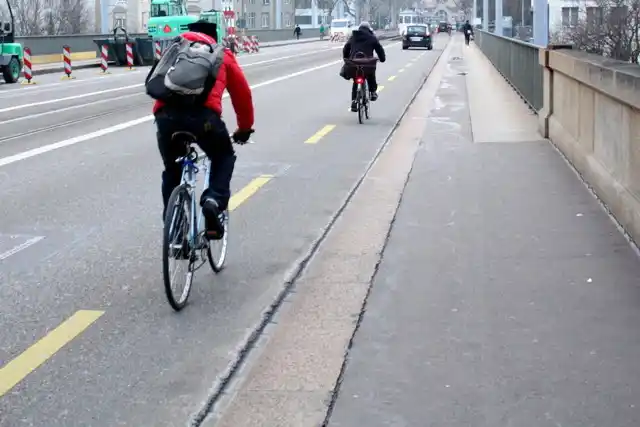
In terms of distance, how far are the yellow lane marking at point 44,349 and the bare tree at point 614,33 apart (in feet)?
110

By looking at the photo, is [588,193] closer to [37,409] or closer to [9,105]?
[37,409]

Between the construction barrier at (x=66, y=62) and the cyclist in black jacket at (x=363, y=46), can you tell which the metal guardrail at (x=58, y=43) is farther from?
the cyclist in black jacket at (x=363, y=46)

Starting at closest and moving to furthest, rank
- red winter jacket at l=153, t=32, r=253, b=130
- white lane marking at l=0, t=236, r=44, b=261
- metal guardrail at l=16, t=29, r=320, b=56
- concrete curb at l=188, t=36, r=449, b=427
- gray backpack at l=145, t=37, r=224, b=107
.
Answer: concrete curb at l=188, t=36, r=449, b=427, gray backpack at l=145, t=37, r=224, b=107, red winter jacket at l=153, t=32, r=253, b=130, white lane marking at l=0, t=236, r=44, b=261, metal guardrail at l=16, t=29, r=320, b=56

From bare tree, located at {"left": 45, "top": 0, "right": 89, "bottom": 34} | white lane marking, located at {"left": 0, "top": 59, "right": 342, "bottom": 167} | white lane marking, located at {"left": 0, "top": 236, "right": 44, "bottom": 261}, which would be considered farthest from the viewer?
bare tree, located at {"left": 45, "top": 0, "right": 89, "bottom": 34}

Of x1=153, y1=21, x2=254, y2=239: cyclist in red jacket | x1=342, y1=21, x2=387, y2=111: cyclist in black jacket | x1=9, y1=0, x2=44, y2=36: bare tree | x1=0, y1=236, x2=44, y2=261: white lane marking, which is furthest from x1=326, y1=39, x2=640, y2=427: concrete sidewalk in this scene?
x1=9, y1=0, x2=44, y2=36: bare tree

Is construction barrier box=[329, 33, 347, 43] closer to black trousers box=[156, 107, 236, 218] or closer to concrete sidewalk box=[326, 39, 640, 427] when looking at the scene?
concrete sidewalk box=[326, 39, 640, 427]

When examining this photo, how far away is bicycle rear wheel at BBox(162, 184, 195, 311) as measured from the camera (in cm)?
625

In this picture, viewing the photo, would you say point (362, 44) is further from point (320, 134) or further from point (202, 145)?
point (202, 145)

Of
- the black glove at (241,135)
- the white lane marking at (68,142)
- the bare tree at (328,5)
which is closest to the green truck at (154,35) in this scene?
the white lane marking at (68,142)

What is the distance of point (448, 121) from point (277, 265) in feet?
37.5

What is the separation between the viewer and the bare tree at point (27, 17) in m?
57.6

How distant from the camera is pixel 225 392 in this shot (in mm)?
5133

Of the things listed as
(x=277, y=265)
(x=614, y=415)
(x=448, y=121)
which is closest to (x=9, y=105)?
(x=448, y=121)

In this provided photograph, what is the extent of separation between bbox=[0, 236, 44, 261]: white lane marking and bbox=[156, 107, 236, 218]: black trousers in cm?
181
